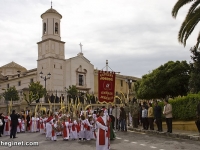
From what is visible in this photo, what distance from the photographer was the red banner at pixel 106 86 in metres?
17.2

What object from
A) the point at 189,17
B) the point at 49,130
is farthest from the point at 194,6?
the point at 49,130

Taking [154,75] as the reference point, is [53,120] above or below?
below

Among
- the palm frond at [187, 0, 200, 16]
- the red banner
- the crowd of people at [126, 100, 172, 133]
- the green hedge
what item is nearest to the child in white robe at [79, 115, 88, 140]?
the red banner

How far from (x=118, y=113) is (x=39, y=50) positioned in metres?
35.7

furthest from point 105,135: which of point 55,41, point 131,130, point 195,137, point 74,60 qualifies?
point 74,60

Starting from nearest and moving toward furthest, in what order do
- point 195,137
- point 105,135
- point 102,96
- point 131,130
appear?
point 105,135
point 195,137
point 102,96
point 131,130

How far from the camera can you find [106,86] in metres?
17.4

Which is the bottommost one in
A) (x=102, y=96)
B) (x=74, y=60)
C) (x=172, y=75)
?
(x=102, y=96)

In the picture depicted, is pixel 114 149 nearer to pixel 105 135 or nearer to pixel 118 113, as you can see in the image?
pixel 105 135

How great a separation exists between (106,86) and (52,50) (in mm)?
35274

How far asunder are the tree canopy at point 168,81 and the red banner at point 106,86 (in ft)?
52.1

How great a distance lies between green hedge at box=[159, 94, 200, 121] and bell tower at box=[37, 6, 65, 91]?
112 ft

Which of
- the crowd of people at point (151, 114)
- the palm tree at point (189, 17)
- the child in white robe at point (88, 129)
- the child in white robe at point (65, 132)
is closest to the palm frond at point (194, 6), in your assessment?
the palm tree at point (189, 17)

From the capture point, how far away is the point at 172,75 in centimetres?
3300
